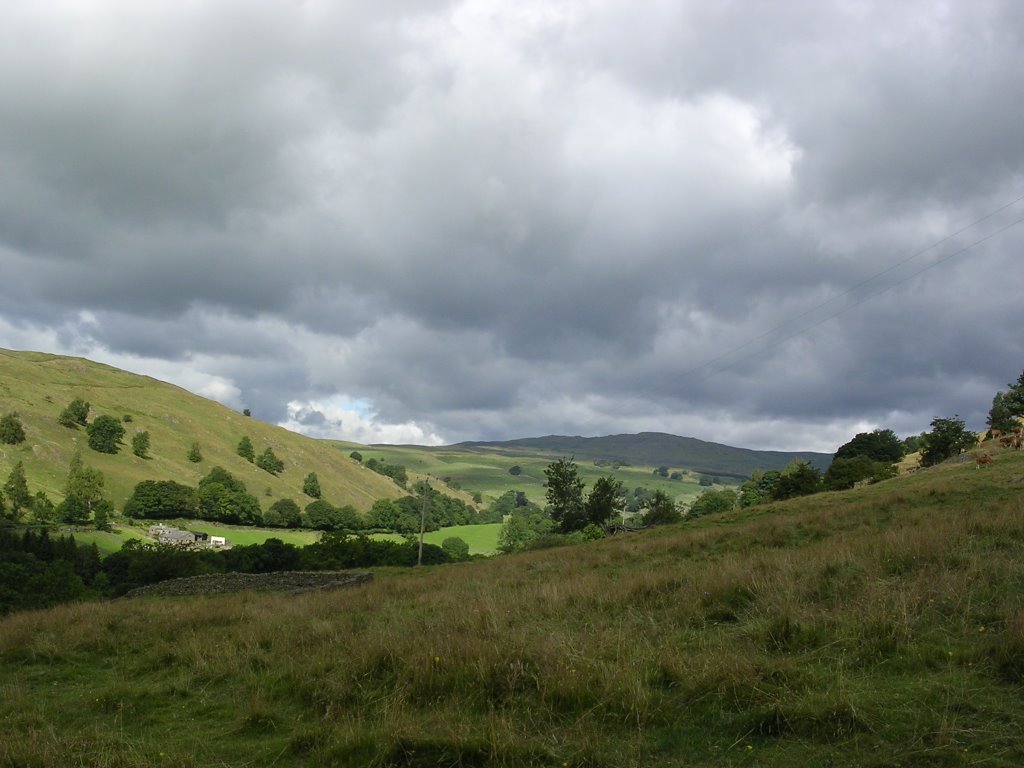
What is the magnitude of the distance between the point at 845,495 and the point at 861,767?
31967 millimetres

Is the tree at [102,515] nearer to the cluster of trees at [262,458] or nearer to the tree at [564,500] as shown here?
the cluster of trees at [262,458]

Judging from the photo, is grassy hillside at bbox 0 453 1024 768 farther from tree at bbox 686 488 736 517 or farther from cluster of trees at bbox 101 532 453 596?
tree at bbox 686 488 736 517

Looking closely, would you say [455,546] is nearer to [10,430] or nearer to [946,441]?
[946,441]

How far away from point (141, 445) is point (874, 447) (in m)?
167

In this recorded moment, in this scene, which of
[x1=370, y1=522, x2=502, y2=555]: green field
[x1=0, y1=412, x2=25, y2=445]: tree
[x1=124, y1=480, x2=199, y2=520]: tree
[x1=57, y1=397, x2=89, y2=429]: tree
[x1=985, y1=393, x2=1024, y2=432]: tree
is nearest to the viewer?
[x1=985, y1=393, x2=1024, y2=432]: tree

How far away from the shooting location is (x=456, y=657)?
22.5 feet

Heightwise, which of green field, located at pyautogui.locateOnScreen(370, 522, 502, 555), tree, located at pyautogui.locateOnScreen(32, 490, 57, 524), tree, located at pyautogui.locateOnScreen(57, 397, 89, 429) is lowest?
green field, located at pyautogui.locateOnScreen(370, 522, 502, 555)

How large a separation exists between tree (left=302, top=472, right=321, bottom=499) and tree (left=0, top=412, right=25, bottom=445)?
221ft

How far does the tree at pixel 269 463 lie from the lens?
616ft

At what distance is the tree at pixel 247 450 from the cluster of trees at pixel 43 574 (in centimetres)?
11234

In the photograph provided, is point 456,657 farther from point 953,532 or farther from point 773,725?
point 953,532

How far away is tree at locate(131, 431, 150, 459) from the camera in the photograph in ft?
525

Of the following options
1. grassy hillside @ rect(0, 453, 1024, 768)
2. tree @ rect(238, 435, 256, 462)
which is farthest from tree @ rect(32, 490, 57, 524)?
grassy hillside @ rect(0, 453, 1024, 768)

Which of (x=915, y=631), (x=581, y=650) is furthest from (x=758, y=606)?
(x=581, y=650)
